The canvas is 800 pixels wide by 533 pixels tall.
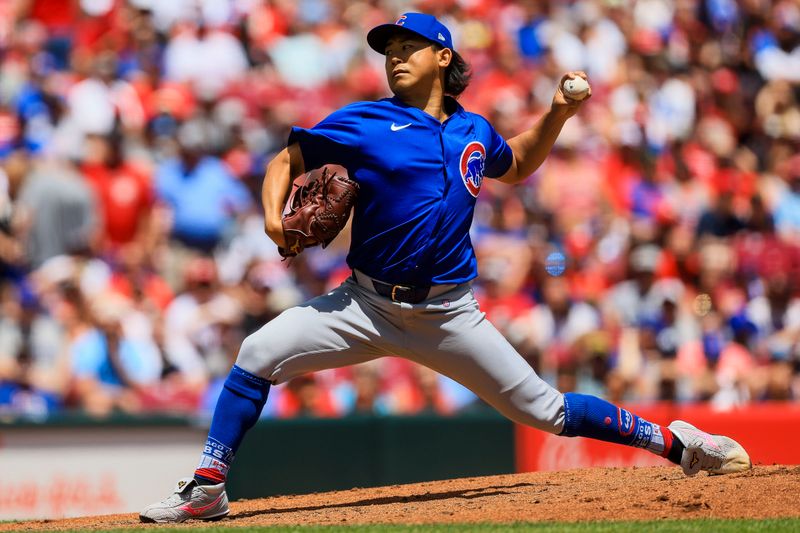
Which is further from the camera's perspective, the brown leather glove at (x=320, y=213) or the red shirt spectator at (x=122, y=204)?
the red shirt spectator at (x=122, y=204)

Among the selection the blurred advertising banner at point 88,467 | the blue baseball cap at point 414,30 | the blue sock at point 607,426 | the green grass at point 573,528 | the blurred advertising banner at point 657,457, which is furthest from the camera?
the blurred advertising banner at point 657,457

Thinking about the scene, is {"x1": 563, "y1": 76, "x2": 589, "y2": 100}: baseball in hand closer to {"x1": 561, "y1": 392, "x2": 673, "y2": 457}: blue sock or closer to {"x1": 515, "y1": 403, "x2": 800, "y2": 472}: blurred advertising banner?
{"x1": 561, "y1": 392, "x2": 673, "y2": 457}: blue sock

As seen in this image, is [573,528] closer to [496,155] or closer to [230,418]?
[230,418]

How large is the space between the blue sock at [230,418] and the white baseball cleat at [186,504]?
42 millimetres

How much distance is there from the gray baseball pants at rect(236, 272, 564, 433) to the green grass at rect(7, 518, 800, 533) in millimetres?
616

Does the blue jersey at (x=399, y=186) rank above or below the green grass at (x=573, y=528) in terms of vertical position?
above

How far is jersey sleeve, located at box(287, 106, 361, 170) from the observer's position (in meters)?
5.12

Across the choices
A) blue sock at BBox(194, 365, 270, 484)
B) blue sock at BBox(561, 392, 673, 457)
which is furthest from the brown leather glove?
blue sock at BBox(561, 392, 673, 457)

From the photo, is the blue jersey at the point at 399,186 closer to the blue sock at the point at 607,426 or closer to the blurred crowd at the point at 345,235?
the blue sock at the point at 607,426

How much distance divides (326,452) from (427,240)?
9.32 feet

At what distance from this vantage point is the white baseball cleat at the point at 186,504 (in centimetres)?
521

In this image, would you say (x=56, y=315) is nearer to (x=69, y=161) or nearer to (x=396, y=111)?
(x=69, y=161)

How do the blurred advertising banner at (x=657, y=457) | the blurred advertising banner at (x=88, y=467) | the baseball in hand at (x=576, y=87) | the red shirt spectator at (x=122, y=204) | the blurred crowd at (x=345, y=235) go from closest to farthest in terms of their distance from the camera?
the baseball in hand at (x=576, y=87)
the blurred advertising banner at (x=88, y=467)
the blurred advertising banner at (x=657, y=457)
the blurred crowd at (x=345, y=235)
the red shirt spectator at (x=122, y=204)

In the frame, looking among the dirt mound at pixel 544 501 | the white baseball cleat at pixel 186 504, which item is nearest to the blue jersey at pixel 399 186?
the dirt mound at pixel 544 501
